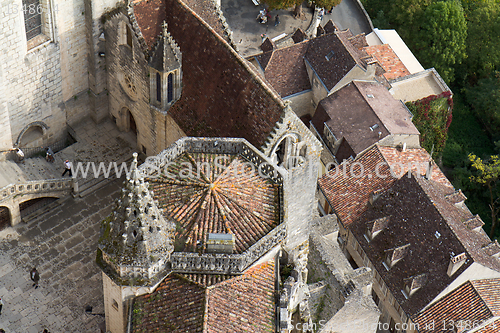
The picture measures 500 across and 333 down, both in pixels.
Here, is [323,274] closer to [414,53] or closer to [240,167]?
[240,167]

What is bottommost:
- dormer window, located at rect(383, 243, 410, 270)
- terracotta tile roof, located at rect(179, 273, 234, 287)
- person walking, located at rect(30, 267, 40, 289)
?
dormer window, located at rect(383, 243, 410, 270)

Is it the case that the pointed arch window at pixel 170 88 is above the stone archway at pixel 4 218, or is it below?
above

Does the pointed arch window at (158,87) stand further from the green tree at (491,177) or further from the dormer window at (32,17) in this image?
the green tree at (491,177)

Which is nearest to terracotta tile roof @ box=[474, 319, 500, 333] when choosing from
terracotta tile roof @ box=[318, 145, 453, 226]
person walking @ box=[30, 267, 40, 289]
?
terracotta tile roof @ box=[318, 145, 453, 226]

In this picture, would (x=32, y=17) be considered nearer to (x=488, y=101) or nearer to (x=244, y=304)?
(x=244, y=304)

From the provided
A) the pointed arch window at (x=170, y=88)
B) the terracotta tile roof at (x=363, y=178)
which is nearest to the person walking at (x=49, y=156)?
the pointed arch window at (x=170, y=88)

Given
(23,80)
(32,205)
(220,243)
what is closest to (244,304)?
(220,243)

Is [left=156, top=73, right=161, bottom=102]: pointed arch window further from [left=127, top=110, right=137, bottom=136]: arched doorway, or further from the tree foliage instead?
the tree foliage

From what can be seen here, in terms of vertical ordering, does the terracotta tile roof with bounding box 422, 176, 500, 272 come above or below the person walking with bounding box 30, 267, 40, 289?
below
